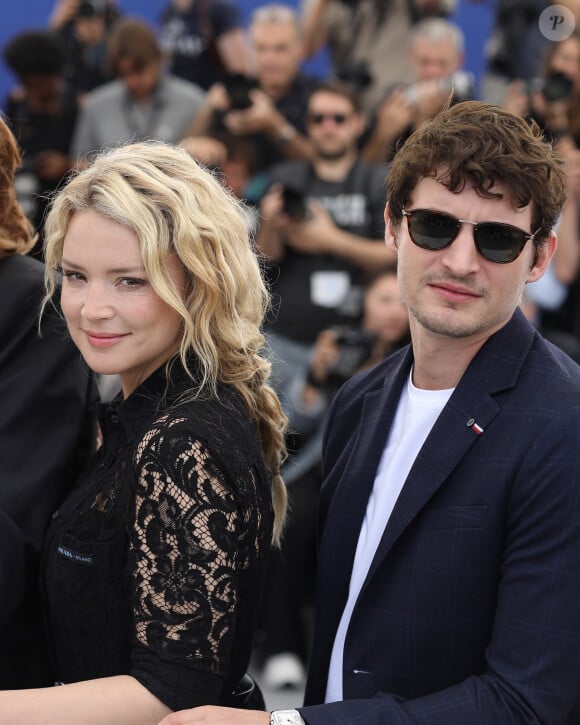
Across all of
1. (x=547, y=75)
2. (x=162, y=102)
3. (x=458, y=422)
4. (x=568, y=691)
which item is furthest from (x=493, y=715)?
(x=162, y=102)

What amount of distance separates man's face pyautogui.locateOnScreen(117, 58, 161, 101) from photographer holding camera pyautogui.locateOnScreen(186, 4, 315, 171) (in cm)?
33

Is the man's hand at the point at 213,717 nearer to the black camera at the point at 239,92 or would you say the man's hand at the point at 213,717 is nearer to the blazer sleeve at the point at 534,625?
the blazer sleeve at the point at 534,625

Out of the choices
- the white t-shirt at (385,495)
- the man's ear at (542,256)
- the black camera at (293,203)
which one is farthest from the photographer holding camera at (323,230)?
the man's ear at (542,256)

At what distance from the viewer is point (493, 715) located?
1948 mm

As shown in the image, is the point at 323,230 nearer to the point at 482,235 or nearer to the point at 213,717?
the point at 482,235

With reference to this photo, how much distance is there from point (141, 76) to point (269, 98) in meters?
0.79

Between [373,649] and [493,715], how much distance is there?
318 mm

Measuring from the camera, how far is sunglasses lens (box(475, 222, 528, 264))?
2.15 meters

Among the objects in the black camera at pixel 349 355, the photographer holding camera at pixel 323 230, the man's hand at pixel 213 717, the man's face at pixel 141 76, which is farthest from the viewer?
the man's face at pixel 141 76

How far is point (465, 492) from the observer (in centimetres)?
211

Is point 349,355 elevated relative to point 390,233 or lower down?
lower down

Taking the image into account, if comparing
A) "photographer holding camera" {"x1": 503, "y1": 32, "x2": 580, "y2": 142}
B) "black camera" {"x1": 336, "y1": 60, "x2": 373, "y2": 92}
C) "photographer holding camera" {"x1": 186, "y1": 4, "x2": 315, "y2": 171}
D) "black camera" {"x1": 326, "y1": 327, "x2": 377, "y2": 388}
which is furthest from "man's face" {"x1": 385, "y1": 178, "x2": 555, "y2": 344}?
"black camera" {"x1": 336, "y1": 60, "x2": 373, "y2": 92}

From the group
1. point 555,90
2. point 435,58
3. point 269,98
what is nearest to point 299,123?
point 269,98

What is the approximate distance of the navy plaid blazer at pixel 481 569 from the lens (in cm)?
196
